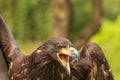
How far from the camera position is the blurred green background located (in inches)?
608

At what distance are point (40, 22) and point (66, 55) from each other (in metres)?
13.7

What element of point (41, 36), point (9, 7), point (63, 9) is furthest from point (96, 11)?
point (41, 36)

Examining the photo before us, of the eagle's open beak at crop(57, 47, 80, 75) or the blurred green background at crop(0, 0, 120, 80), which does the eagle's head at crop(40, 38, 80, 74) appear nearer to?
the eagle's open beak at crop(57, 47, 80, 75)

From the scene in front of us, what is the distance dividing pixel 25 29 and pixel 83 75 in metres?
12.9

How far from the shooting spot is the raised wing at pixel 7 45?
6488mm

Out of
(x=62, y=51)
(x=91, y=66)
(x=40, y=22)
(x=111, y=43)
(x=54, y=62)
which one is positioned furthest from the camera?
(x=40, y=22)

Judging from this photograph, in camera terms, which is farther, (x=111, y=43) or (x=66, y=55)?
(x=111, y=43)

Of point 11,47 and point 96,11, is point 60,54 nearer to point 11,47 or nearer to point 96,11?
point 11,47

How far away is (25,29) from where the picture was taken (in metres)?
19.1

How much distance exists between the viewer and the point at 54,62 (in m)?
5.85

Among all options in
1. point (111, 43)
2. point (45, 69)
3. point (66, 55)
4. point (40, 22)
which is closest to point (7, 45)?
point (45, 69)

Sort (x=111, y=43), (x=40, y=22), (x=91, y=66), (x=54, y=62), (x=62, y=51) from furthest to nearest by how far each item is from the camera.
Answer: (x=40, y=22) → (x=111, y=43) → (x=91, y=66) → (x=54, y=62) → (x=62, y=51)

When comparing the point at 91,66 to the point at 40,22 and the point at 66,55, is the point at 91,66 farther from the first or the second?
the point at 40,22

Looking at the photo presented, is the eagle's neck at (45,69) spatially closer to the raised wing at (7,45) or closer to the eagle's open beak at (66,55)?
the eagle's open beak at (66,55)
